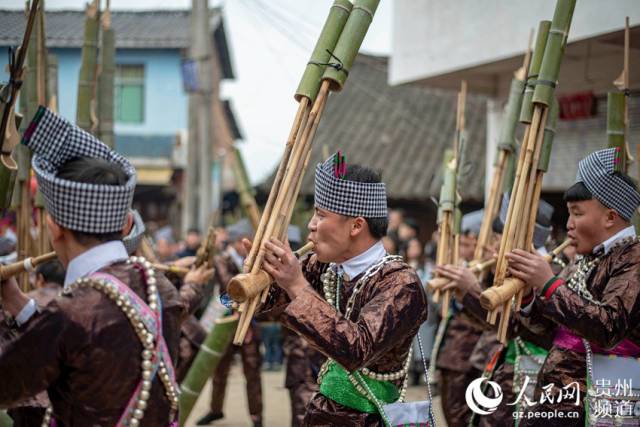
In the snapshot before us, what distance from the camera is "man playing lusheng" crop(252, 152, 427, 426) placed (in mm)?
3104

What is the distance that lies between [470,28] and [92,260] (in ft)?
22.7

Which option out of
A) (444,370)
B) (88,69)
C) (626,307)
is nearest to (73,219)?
(626,307)

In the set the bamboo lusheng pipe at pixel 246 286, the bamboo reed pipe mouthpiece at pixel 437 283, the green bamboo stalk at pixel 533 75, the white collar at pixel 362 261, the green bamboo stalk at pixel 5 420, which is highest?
the green bamboo stalk at pixel 533 75

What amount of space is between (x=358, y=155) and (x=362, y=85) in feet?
12.3

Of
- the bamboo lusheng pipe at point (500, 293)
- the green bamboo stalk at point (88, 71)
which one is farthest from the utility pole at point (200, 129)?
the bamboo lusheng pipe at point (500, 293)

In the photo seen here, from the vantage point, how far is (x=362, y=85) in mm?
20094

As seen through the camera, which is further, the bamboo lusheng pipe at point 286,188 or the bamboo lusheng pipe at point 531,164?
the bamboo lusheng pipe at point 531,164

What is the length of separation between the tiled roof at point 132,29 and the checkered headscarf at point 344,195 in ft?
5.06

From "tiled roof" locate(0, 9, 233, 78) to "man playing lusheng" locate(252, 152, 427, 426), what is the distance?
1.65 meters

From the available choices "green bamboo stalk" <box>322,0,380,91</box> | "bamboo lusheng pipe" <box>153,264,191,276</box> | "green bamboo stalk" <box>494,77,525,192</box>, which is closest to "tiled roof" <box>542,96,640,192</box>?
"green bamboo stalk" <box>494,77,525,192</box>

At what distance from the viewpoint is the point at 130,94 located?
19.0m

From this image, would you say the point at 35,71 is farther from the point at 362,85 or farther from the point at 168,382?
the point at 362,85

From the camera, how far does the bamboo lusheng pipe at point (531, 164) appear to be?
346cm

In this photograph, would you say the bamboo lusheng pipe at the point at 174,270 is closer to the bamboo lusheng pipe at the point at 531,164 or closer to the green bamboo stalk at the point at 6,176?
the green bamboo stalk at the point at 6,176
